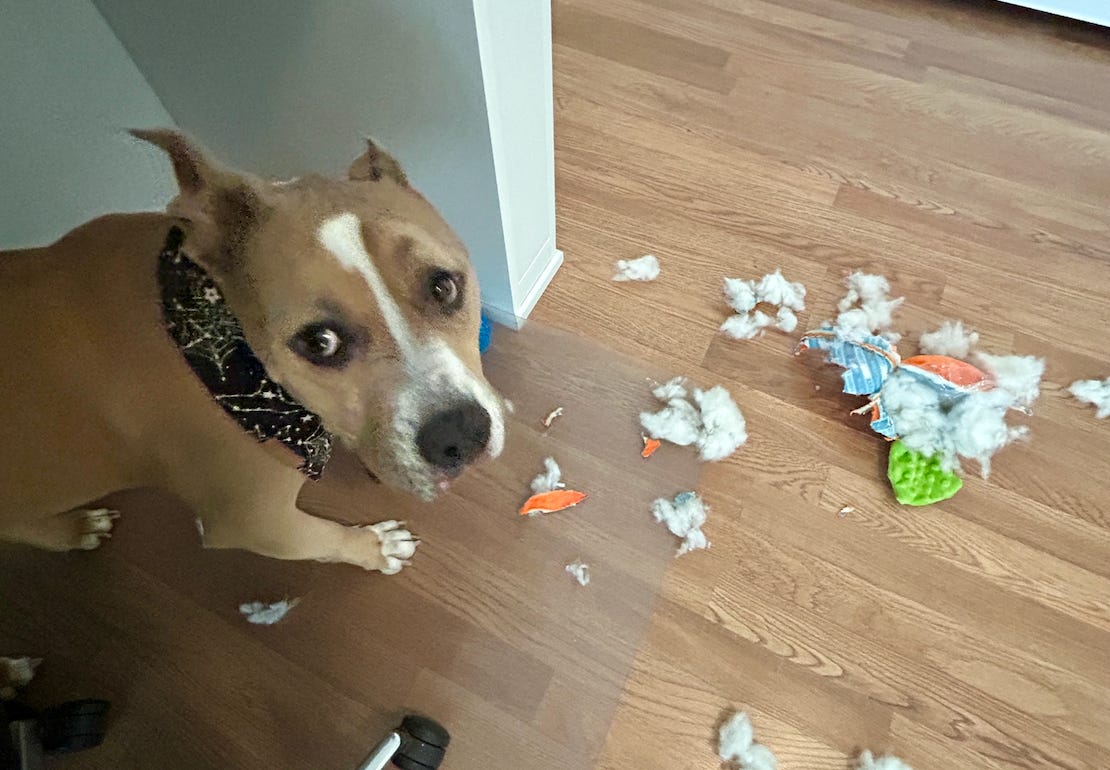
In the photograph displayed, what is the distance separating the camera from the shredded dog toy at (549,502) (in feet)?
4.21

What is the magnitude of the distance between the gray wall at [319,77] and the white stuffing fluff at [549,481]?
518mm

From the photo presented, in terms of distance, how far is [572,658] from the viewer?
1181 millimetres

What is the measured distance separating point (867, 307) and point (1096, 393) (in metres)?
0.44

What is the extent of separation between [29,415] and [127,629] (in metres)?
0.60

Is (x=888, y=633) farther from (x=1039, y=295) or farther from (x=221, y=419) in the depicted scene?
(x=221, y=419)

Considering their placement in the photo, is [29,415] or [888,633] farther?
[888,633]

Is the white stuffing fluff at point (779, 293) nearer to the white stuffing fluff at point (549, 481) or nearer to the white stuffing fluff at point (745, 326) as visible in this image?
the white stuffing fluff at point (745, 326)

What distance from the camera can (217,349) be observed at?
2.57ft

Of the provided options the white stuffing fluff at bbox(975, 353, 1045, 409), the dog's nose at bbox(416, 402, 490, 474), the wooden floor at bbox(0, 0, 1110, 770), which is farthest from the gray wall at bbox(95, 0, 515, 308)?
the white stuffing fluff at bbox(975, 353, 1045, 409)

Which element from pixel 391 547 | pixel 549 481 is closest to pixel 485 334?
pixel 549 481

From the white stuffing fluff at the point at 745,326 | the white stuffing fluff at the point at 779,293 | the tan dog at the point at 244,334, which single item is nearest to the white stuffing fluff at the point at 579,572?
the tan dog at the point at 244,334

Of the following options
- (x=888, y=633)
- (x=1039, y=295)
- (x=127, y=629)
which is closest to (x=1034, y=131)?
(x=1039, y=295)

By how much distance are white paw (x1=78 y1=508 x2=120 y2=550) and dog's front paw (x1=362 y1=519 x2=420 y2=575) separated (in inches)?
18.2

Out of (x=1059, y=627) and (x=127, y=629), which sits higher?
(x=127, y=629)
